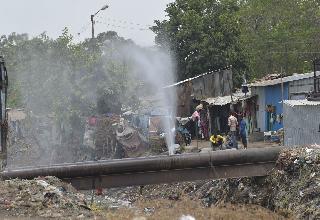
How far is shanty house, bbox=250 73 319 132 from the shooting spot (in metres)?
25.0

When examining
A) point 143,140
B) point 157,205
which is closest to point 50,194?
point 157,205

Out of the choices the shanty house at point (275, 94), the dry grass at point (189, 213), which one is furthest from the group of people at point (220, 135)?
the dry grass at point (189, 213)

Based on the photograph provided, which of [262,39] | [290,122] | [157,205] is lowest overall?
[157,205]

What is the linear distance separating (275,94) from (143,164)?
571 inches

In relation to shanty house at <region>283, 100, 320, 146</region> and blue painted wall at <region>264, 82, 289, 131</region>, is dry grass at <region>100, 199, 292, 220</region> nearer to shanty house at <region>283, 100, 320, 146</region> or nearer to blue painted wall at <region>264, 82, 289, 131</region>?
shanty house at <region>283, 100, 320, 146</region>

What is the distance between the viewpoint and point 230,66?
32500 mm

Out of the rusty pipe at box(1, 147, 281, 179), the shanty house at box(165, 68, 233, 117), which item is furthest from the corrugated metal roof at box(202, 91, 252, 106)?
the rusty pipe at box(1, 147, 281, 179)

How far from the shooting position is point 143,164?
1452 centimetres

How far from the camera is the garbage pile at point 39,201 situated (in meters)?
10.9

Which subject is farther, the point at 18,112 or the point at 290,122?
the point at 18,112

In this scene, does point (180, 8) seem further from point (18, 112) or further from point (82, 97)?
point (18, 112)

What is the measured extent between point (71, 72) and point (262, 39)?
16.1 metres

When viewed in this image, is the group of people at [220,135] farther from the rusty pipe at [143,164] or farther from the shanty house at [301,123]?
the rusty pipe at [143,164]

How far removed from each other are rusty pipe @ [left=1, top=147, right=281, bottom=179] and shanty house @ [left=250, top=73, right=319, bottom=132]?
32.6 feet
